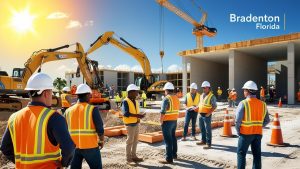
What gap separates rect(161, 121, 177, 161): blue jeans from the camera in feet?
20.5

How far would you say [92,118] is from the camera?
13.8 ft

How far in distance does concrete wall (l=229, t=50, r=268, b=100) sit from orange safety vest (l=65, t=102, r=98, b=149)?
24.5 meters

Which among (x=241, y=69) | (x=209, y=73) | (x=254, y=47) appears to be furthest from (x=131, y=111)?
(x=209, y=73)

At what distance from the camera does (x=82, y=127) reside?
4223 mm

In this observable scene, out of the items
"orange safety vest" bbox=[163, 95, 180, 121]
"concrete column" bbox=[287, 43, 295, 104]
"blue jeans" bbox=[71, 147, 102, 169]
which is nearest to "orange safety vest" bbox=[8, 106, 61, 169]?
"blue jeans" bbox=[71, 147, 102, 169]

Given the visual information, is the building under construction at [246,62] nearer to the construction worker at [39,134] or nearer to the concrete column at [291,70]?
the concrete column at [291,70]

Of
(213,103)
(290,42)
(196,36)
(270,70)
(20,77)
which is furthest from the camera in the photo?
(196,36)

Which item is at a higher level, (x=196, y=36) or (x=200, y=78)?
(x=196, y=36)

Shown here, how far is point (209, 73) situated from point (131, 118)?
3056 centimetres

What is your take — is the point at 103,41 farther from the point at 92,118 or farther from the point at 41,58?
the point at 92,118

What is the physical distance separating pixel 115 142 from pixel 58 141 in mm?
6107

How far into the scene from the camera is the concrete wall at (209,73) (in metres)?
33.2

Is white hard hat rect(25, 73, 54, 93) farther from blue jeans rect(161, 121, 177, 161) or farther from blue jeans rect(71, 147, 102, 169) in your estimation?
blue jeans rect(161, 121, 177, 161)

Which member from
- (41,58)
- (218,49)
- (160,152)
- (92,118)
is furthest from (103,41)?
(92,118)
